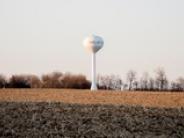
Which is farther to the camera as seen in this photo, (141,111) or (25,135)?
(141,111)

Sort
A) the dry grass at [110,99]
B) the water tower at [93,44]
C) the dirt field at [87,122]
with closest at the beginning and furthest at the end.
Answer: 1. the dirt field at [87,122]
2. the dry grass at [110,99]
3. the water tower at [93,44]

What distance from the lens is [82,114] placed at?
2598cm

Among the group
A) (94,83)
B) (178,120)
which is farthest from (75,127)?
(94,83)

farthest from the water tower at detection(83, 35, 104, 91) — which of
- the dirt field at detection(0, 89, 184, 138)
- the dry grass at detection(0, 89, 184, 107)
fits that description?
the dirt field at detection(0, 89, 184, 138)

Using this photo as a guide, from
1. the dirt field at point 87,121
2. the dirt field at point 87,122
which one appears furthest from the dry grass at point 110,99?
the dirt field at point 87,122

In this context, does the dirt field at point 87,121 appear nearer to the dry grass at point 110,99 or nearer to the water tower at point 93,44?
Result: the dry grass at point 110,99

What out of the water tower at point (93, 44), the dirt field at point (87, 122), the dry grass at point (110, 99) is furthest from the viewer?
the water tower at point (93, 44)

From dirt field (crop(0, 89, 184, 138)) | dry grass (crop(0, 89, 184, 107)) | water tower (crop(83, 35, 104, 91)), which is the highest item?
water tower (crop(83, 35, 104, 91))

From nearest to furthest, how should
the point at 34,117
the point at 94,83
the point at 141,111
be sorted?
the point at 34,117, the point at 141,111, the point at 94,83

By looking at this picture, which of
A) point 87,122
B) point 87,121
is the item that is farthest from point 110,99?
point 87,122

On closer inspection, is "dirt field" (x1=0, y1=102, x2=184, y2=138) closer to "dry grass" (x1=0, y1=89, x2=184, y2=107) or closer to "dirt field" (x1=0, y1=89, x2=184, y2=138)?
"dirt field" (x1=0, y1=89, x2=184, y2=138)

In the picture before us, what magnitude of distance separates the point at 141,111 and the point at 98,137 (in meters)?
6.76

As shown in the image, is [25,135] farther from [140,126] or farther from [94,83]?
[94,83]

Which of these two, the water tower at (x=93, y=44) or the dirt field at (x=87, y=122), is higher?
the water tower at (x=93, y=44)
